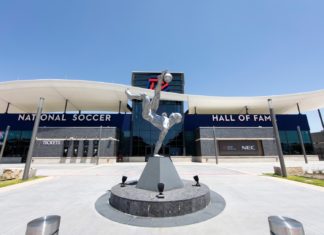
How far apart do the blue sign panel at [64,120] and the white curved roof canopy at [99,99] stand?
12.9 feet

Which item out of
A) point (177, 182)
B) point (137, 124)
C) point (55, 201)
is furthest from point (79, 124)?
point (177, 182)

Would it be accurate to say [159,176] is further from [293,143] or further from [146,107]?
[293,143]

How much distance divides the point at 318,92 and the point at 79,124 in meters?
46.9

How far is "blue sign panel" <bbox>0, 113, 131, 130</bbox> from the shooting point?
99.1ft

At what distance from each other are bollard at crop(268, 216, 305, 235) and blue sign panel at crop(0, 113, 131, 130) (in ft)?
104

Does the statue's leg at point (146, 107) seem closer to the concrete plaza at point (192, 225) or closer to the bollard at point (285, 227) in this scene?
the concrete plaza at point (192, 225)

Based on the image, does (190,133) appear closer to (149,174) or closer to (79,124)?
(79,124)

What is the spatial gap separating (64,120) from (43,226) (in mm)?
34204

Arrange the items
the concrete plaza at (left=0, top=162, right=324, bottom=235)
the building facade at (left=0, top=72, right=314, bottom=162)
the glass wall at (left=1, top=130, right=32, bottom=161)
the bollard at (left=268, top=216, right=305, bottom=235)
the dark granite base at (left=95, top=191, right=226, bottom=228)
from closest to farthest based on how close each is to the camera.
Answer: the bollard at (left=268, top=216, right=305, bottom=235), the concrete plaza at (left=0, top=162, right=324, bottom=235), the dark granite base at (left=95, top=191, right=226, bottom=228), the building facade at (left=0, top=72, right=314, bottom=162), the glass wall at (left=1, top=130, right=32, bottom=161)

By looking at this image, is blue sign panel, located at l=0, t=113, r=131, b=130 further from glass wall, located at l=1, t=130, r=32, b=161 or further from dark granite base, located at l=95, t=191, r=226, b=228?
dark granite base, located at l=95, t=191, r=226, b=228

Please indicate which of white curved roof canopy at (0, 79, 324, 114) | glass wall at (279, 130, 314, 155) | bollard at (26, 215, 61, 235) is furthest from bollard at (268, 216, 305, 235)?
glass wall at (279, 130, 314, 155)

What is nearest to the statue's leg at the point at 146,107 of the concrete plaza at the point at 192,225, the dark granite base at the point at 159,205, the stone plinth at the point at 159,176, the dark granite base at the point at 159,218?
the stone plinth at the point at 159,176

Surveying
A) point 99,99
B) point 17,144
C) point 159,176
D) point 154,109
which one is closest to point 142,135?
point 99,99

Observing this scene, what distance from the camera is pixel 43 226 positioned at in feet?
7.18
